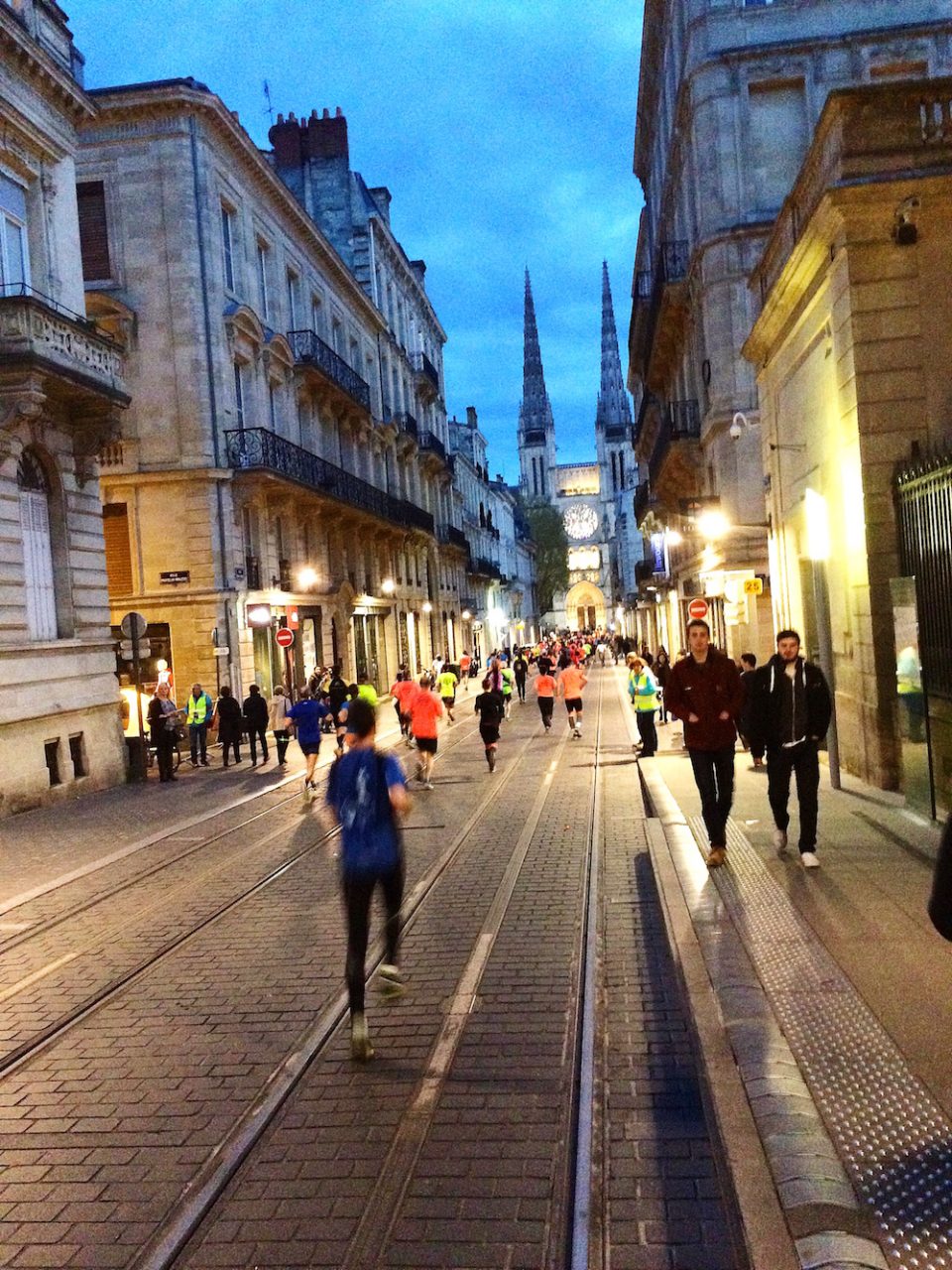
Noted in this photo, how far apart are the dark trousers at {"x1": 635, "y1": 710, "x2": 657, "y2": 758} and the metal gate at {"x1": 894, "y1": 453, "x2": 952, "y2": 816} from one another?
7.36 metres

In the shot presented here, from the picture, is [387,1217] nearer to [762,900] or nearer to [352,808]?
[352,808]

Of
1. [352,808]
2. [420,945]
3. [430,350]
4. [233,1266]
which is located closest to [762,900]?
[420,945]

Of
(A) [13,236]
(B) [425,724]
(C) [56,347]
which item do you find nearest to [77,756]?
(B) [425,724]

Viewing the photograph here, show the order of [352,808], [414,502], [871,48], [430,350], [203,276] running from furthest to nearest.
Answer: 1. [430,350]
2. [414,502]
3. [203,276]
4. [871,48]
5. [352,808]

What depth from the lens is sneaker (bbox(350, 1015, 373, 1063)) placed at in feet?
16.5

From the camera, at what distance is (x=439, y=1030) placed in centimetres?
539

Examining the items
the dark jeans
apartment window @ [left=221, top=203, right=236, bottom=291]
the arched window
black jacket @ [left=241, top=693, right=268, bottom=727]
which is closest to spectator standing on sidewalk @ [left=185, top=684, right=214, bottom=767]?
the dark jeans

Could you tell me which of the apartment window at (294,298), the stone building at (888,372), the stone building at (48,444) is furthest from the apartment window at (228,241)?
the stone building at (888,372)

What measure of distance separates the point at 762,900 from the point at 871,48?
2252 cm

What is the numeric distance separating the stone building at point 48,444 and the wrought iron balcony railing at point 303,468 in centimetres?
811

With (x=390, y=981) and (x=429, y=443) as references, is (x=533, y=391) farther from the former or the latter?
(x=390, y=981)

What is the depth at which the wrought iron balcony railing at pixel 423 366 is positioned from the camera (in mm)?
48969

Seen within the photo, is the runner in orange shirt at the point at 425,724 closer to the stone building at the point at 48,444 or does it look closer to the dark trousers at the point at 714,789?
the stone building at the point at 48,444

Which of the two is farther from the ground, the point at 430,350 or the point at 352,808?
the point at 430,350
